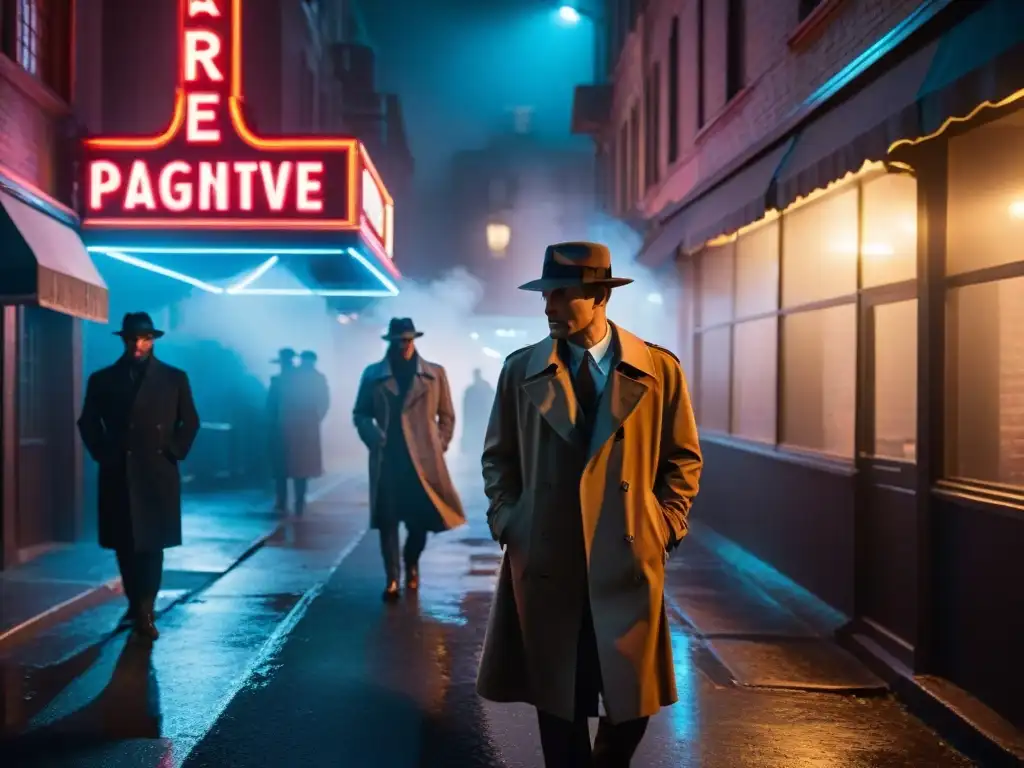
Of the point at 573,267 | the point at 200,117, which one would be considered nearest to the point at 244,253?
the point at 200,117

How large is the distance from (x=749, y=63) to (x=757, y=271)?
2087 millimetres

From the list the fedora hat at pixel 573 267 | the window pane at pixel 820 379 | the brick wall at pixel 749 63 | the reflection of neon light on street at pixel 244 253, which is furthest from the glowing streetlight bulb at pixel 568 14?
the fedora hat at pixel 573 267

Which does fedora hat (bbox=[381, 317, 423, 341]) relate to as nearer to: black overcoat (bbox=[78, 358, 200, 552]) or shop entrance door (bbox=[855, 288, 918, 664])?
black overcoat (bbox=[78, 358, 200, 552])

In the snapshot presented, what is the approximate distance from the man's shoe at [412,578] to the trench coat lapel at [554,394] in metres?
4.98

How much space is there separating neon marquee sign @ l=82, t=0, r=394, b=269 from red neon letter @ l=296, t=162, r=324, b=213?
0.01 m

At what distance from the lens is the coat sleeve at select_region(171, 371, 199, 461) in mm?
6660

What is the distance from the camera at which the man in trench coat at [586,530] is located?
3.24m

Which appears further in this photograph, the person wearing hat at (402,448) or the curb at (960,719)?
the person wearing hat at (402,448)

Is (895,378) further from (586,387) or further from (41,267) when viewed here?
(41,267)

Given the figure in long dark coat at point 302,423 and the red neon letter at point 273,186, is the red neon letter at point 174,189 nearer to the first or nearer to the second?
the red neon letter at point 273,186

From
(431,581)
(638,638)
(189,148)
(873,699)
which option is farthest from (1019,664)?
(189,148)

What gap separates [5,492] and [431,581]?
12.1 feet

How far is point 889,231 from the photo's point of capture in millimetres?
6766

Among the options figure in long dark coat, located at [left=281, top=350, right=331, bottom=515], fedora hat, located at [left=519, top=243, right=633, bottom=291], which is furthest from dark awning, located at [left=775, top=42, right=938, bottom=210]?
figure in long dark coat, located at [left=281, top=350, right=331, bottom=515]
